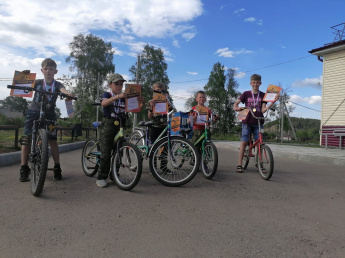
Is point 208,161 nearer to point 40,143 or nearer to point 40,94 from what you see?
point 40,143

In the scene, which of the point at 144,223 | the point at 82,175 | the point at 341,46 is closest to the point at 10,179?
the point at 82,175

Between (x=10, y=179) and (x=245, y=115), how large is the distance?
4217 millimetres

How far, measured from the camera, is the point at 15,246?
6.60 feet

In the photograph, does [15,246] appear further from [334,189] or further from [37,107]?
[334,189]

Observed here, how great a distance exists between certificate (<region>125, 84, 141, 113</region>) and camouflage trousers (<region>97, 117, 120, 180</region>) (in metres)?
0.30

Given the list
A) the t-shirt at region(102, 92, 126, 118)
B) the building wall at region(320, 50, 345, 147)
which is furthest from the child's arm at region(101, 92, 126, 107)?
the building wall at region(320, 50, 345, 147)

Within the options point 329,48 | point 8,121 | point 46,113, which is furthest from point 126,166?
point 8,121

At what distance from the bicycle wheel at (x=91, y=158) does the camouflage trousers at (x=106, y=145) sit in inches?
20.2

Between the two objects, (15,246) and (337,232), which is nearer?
(15,246)

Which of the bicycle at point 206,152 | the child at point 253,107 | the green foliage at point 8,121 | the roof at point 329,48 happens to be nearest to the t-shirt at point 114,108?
the bicycle at point 206,152

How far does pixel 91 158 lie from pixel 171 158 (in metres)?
1.43

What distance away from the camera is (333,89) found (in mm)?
14758

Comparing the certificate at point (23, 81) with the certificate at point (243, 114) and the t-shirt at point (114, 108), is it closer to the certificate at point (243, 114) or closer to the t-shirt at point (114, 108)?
the t-shirt at point (114, 108)

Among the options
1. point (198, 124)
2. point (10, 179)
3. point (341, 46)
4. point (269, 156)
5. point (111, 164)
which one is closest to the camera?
point (111, 164)
